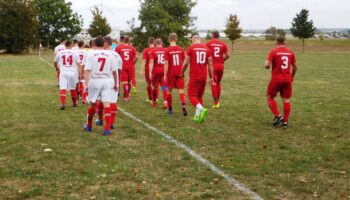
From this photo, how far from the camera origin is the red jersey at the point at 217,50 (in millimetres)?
13391

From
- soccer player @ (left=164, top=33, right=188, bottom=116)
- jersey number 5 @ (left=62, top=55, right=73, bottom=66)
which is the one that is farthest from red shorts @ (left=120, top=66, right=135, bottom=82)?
soccer player @ (left=164, top=33, right=188, bottom=116)

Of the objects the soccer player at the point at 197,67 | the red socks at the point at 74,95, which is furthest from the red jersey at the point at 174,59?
the red socks at the point at 74,95

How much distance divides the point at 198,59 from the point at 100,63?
280 cm

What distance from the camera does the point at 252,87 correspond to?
20031mm

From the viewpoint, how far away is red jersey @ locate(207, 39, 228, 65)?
13.4 m

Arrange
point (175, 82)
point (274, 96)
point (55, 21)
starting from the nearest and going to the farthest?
point (274, 96) < point (175, 82) < point (55, 21)

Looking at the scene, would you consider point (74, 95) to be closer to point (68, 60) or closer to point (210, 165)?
point (68, 60)

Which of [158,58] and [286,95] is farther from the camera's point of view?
[158,58]

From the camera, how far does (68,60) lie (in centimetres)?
1313

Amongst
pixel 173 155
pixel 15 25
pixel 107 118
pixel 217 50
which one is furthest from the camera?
pixel 15 25

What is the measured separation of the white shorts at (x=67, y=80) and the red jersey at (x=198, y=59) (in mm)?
3897

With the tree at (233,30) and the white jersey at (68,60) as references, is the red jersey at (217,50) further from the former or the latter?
the tree at (233,30)

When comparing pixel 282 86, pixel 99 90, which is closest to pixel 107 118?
pixel 99 90

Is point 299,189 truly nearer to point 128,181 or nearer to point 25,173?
point 128,181
